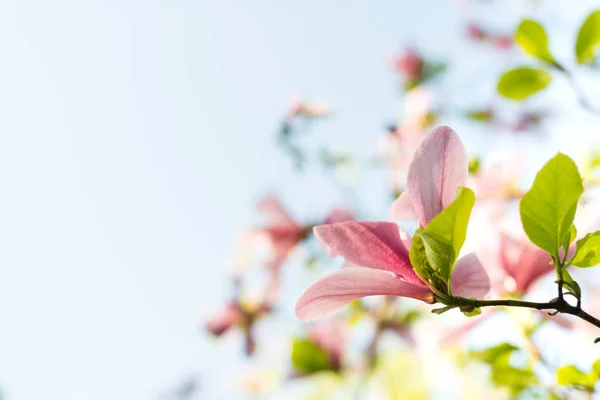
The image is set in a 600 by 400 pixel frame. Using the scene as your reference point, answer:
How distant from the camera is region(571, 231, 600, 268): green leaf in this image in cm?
42

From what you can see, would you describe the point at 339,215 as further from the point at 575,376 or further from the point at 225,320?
the point at 575,376

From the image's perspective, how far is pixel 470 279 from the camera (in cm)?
43

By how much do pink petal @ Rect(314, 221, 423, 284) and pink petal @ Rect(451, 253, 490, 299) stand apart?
0.03 m

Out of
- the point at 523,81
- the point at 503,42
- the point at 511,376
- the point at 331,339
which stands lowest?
the point at 331,339

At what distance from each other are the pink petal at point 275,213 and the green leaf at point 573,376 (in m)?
0.87

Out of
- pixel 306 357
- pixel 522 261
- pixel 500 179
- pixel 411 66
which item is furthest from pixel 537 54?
pixel 411 66

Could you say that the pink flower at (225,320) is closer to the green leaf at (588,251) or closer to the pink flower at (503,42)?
the green leaf at (588,251)

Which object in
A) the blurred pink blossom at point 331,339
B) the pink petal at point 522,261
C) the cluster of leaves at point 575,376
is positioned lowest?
the blurred pink blossom at point 331,339

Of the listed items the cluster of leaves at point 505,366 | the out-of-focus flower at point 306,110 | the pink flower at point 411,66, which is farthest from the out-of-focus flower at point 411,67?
the cluster of leaves at point 505,366

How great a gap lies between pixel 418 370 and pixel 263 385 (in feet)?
2.93

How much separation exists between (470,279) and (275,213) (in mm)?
954

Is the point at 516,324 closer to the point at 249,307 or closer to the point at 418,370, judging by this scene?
the point at 249,307

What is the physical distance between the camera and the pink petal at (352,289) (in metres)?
0.41

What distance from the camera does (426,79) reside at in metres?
1.94
